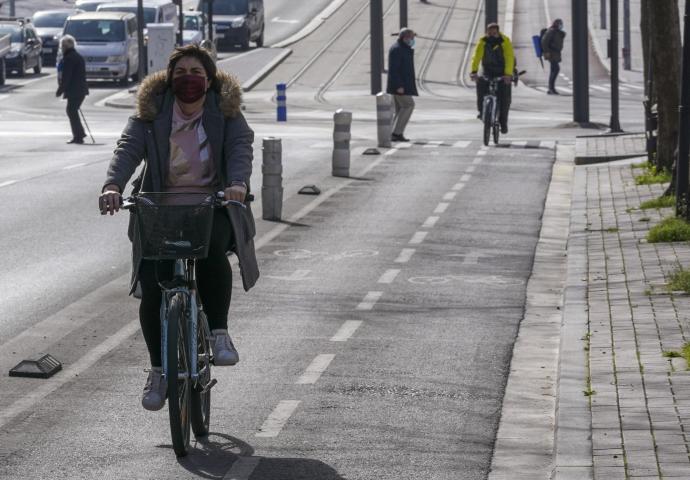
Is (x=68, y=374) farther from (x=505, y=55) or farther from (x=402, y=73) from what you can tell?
(x=402, y=73)

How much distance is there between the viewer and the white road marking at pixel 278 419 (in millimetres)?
7691

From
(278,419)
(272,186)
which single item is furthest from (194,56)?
(272,186)

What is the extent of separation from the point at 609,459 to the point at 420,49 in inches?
2170

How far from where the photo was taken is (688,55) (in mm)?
14570

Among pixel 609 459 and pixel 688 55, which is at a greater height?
pixel 688 55

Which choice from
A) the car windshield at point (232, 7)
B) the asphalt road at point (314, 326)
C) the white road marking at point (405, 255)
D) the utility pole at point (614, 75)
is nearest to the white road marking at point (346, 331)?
the asphalt road at point (314, 326)

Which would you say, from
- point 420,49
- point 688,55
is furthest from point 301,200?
point 420,49

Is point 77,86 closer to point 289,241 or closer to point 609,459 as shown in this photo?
point 289,241

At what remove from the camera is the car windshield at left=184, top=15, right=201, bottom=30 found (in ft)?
200

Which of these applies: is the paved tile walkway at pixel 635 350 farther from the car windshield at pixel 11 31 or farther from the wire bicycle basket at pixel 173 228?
the car windshield at pixel 11 31

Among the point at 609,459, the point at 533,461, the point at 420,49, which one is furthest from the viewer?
Result: the point at 420,49

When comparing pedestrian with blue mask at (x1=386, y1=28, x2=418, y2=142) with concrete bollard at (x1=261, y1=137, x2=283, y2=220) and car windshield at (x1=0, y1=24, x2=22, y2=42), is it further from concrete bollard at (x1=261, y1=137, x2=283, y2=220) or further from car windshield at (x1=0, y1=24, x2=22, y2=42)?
car windshield at (x1=0, y1=24, x2=22, y2=42)

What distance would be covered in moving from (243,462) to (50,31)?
173 ft

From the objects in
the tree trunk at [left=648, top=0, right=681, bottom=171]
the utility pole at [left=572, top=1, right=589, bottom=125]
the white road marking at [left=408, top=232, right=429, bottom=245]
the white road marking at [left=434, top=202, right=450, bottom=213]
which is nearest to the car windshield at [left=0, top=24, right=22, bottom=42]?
the utility pole at [left=572, top=1, right=589, bottom=125]
